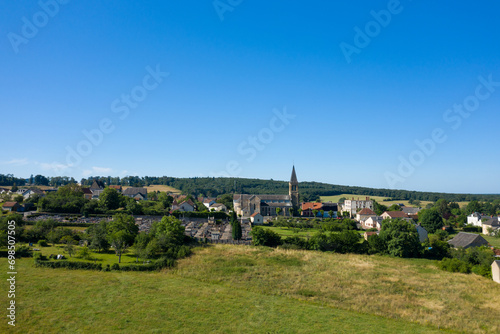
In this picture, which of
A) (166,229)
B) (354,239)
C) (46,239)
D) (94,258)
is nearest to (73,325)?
(94,258)

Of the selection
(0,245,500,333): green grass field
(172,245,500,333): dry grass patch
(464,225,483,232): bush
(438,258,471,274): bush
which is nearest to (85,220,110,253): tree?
(0,245,500,333): green grass field

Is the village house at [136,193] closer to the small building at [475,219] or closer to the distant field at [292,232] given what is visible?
the distant field at [292,232]

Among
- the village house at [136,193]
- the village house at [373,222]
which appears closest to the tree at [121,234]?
the village house at [373,222]

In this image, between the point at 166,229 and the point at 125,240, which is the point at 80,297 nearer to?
the point at 125,240

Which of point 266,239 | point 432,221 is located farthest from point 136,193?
point 432,221

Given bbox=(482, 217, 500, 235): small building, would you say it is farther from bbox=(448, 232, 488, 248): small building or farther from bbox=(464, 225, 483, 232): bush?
bbox=(448, 232, 488, 248): small building
